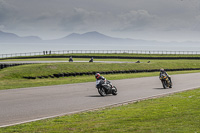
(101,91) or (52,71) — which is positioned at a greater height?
(52,71)

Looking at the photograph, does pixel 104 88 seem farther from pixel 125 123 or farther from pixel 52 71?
pixel 52 71

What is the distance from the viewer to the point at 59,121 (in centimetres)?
1048

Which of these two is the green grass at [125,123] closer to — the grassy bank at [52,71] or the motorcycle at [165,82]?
the motorcycle at [165,82]

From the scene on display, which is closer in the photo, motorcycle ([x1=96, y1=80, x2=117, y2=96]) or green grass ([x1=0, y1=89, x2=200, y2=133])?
green grass ([x1=0, y1=89, x2=200, y2=133])

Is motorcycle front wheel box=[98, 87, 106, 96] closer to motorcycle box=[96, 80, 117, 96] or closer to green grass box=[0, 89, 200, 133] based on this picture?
motorcycle box=[96, 80, 117, 96]

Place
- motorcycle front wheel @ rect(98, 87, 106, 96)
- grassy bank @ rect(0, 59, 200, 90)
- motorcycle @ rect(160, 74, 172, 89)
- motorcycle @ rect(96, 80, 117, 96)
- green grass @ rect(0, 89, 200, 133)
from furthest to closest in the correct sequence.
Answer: grassy bank @ rect(0, 59, 200, 90)
motorcycle @ rect(160, 74, 172, 89)
motorcycle front wheel @ rect(98, 87, 106, 96)
motorcycle @ rect(96, 80, 117, 96)
green grass @ rect(0, 89, 200, 133)

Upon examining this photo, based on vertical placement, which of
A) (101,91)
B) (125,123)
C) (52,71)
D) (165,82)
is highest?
(52,71)

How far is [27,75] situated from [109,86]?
16263 mm

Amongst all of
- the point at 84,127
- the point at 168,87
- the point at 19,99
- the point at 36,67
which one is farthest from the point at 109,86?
the point at 36,67

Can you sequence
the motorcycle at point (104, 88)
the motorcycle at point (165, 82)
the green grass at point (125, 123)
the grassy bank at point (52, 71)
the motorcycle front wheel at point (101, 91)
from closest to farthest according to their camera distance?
1. the green grass at point (125, 123)
2. the motorcycle at point (104, 88)
3. the motorcycle front wheel at point (101, 91)
4. the motorcycle at point (165, 82)
5. the grassy bank at point (52, 71)

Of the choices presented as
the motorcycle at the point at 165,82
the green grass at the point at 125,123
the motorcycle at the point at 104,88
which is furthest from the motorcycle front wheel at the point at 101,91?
the green grass at the point at 125,123

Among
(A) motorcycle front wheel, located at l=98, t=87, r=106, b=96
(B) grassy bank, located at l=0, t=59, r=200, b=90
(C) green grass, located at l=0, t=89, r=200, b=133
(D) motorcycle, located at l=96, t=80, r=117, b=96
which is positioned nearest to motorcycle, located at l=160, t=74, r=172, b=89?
(D) motorcycle, located at l=96, t=80, r=117, b=96

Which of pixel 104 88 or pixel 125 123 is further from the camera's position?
pixel 104 88

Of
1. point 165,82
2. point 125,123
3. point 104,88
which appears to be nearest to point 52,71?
point 165,82
